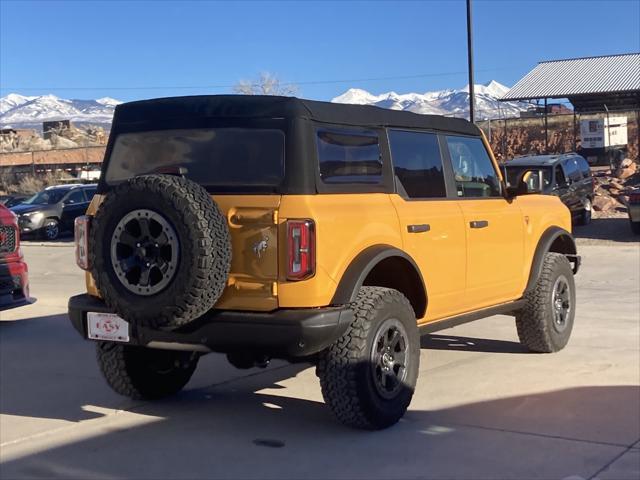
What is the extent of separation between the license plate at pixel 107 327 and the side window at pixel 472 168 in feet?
9.14

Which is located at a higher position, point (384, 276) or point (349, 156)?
point (349, 156)

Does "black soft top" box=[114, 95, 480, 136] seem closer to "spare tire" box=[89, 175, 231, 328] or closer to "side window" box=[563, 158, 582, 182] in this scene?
"spare tire" box=[89, 175, 231, 328]

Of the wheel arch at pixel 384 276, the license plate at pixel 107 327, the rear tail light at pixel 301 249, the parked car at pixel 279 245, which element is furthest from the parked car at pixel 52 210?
the rear tail light at pixel 301 249

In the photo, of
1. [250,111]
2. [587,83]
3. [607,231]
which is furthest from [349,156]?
[587,83]

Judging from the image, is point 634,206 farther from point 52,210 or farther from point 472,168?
point 52,210

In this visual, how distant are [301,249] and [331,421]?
4.82 ft

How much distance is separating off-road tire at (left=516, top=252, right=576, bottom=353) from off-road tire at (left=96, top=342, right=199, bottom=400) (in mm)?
2953

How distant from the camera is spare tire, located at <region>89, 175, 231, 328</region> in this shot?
504 centimetres

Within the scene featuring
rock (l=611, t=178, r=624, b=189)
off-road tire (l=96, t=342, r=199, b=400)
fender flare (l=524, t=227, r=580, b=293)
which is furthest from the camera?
rock (l=611, t=178, r=624, b=189)

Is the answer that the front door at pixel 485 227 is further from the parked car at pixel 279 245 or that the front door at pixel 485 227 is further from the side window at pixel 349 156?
the side window at pixel 349 156

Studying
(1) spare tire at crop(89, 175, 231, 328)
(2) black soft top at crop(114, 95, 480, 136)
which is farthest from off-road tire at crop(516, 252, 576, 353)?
(1) spare tire at crop(89, 175, 231, 328)

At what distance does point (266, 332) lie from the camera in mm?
5152

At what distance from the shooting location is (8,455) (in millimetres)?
5484

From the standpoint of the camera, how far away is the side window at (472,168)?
22.8ft
